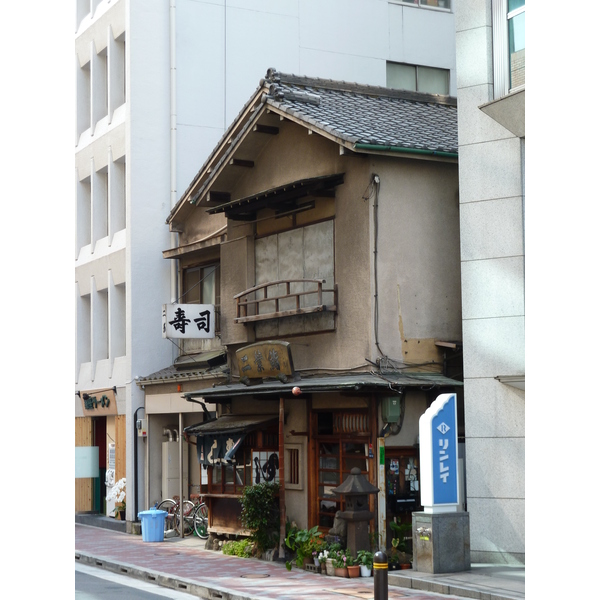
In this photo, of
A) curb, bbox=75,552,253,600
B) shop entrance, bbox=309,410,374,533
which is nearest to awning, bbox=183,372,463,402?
shop entrance, bbox=309,410,374,533

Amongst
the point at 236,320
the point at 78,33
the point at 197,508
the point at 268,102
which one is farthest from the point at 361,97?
the point at 78,33

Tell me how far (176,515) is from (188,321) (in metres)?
5.21

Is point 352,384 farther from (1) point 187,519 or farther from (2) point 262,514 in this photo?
(1) point 187,519

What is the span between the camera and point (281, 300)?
21.3 m

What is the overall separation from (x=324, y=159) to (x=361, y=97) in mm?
3452

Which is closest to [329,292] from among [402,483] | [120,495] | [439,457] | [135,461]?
[402,483]

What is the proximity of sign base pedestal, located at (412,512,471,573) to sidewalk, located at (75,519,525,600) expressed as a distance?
193mm

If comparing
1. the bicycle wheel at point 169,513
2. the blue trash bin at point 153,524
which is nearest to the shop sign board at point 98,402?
the bicycle wheel at point 169,513

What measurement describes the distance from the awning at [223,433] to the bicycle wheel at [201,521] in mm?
2847

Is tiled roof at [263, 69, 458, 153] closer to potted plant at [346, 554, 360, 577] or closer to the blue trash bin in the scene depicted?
potted plant at [346, 554, 360, 577]

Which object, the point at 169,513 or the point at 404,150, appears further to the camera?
the point at 169,513

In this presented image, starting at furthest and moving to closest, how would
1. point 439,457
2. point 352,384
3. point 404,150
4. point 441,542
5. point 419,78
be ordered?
point 419,78, point 404,150, point 352,384, point 439,457, point 441,542

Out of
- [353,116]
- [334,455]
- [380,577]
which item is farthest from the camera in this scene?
[353,116]

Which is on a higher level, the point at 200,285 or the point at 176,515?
the point at 200,285
